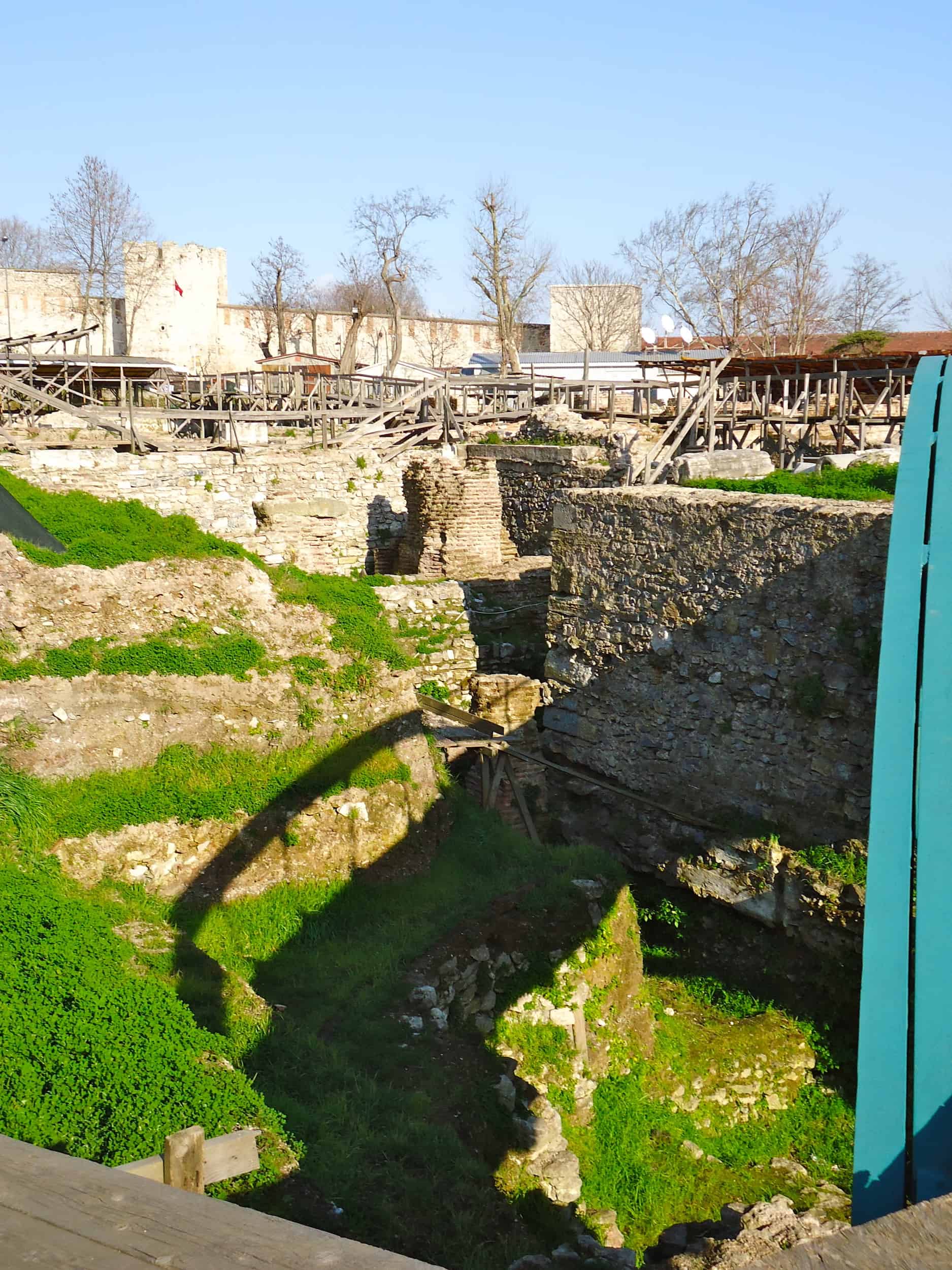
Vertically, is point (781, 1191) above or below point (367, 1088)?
below

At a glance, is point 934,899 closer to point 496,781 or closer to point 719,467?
point 496,781

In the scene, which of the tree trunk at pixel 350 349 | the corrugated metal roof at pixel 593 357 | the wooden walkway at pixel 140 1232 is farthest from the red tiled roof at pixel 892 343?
the wooden walkway at pixel 140 1232

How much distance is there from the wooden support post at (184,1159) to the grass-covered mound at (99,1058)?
79cm

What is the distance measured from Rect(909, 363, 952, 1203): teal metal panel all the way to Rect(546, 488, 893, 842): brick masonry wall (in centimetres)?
424

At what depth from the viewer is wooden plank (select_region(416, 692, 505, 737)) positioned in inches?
402

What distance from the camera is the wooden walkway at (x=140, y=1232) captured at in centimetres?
133

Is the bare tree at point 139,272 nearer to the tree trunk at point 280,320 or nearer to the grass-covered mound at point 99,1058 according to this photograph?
the tree trunk at point 280,320

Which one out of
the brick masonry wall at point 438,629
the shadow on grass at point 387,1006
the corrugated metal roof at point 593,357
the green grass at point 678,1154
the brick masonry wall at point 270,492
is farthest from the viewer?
the corrugated metal roof at point 593,357

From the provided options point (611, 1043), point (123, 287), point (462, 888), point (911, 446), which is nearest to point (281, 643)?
point (462, 888)

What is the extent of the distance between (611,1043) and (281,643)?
15.3 feet

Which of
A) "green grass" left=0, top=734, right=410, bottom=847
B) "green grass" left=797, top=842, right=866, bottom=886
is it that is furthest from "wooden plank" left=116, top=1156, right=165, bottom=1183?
"green grass" left=797, top=842, right=866, bottom=886

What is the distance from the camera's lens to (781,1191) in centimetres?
717

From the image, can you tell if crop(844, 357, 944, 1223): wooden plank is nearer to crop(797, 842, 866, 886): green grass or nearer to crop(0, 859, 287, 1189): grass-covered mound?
crop(0, 859, 287, 1189): grass-covered mound

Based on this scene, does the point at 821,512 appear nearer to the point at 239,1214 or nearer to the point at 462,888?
the point at 462,888
